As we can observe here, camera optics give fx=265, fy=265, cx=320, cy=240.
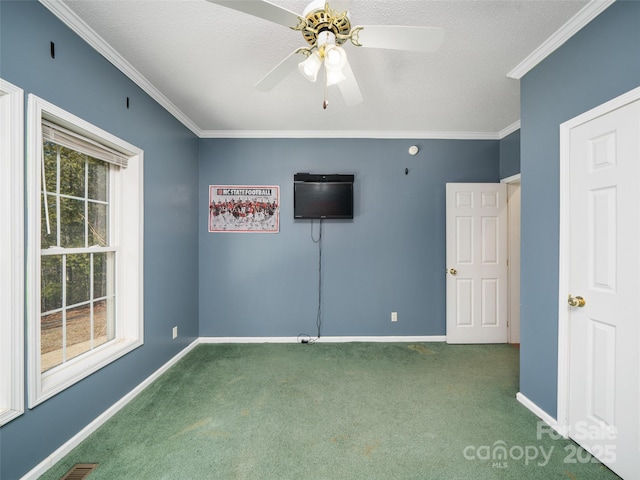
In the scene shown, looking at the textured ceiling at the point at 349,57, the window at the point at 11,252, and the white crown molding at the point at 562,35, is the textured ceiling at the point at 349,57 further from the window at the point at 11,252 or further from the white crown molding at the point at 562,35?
the window at the point at 11,252

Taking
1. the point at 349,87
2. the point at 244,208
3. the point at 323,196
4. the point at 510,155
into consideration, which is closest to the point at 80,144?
the point at 244,208

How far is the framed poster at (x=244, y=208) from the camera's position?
3.38 m

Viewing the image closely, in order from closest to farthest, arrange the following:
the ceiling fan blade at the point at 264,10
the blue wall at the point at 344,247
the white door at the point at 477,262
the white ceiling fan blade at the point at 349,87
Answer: the ceiling fan blade at the point at 264,10
the white ceiling fan blade at the point at 349,87
the white door at the point at 477,262
the blue wall at the point at 344,247

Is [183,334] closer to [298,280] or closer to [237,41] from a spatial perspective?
[298,280]

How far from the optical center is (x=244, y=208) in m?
3.38

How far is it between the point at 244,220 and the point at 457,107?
2.71m

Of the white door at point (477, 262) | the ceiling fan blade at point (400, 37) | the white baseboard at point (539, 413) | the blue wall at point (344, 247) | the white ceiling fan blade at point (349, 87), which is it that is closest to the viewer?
the ceiling fan blade at point (400, 37)

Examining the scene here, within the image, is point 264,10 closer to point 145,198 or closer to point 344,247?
point 145,198

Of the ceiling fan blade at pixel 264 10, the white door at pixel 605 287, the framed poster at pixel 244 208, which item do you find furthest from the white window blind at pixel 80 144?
the white door at pixel 605 287

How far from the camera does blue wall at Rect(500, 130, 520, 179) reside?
3.10 m

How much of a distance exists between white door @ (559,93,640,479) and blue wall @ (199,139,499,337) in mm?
1709

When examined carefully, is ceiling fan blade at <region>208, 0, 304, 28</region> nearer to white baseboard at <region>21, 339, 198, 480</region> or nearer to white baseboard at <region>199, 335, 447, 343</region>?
white baseboard at <region>21, 339, 198, 480</region>

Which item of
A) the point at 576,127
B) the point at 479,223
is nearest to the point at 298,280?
the point at 479,223

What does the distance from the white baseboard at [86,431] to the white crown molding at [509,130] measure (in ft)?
15.2
